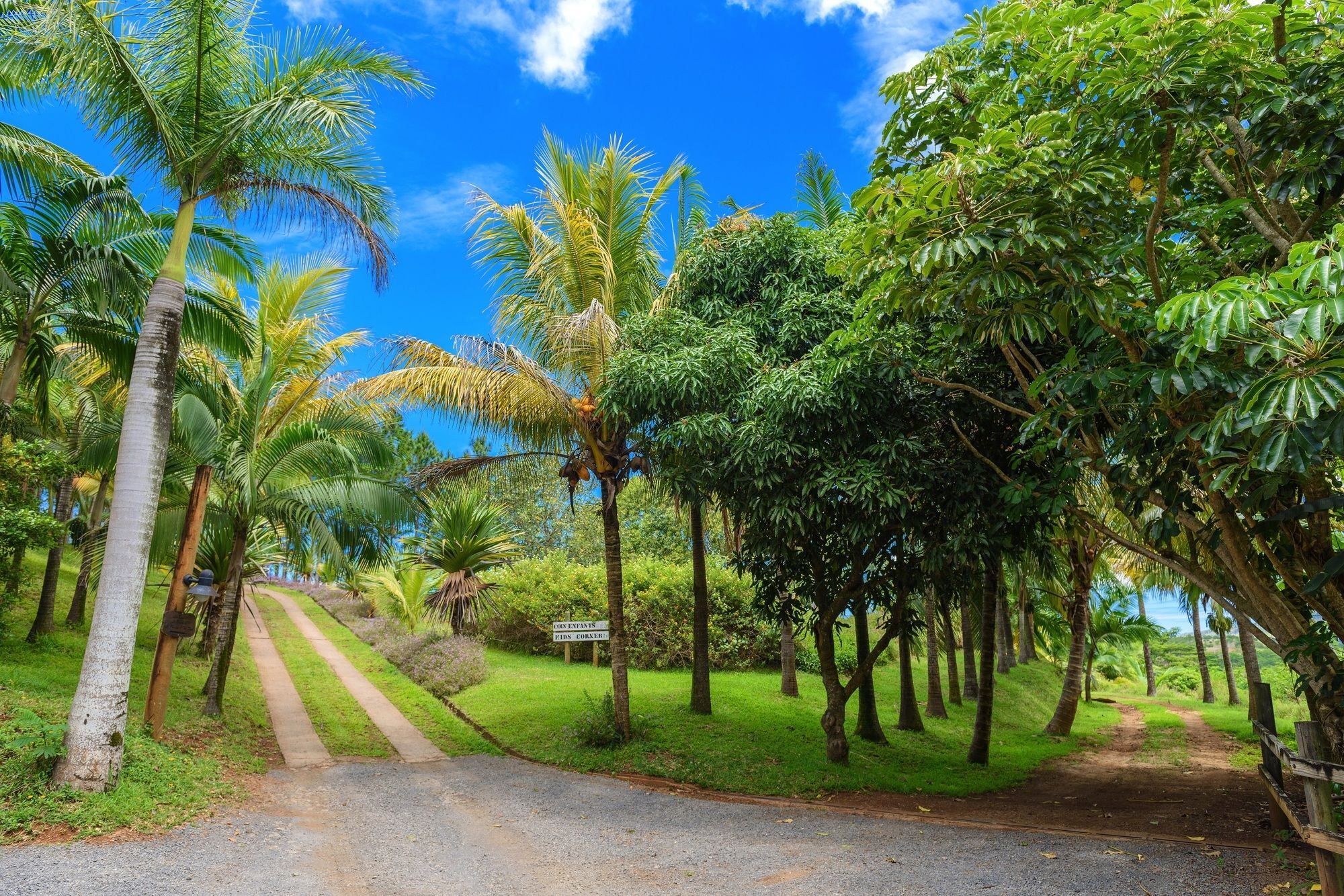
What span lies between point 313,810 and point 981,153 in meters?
8.83

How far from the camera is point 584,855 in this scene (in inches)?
276

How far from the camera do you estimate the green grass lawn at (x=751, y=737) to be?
10.3 m

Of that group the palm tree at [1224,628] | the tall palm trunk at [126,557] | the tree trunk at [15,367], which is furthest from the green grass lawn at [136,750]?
the palm tree at [1224,628]

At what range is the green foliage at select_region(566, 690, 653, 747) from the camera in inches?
443

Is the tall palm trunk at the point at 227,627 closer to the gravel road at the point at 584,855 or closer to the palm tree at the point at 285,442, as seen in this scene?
the palm tree at the point at 285,442

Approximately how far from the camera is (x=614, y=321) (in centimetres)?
1206

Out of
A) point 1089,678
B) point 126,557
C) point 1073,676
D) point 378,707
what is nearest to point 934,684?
point 1073,676

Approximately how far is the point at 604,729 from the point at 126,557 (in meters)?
6.42

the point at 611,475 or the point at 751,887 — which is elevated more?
the point at 611,475

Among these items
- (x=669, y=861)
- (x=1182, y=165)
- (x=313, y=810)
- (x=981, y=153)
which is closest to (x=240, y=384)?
(x=313, y=810)

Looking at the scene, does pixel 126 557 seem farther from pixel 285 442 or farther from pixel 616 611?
pixel 616 611

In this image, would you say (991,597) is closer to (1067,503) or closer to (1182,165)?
(1067,503)

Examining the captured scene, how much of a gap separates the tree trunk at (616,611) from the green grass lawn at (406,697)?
214 cm

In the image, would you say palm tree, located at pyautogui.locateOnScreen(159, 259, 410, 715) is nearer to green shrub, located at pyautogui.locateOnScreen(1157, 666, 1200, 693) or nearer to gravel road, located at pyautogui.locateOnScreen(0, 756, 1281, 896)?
gravel road, located at pyautogui.locateOnScreen(0, 756, 1281, 896)
